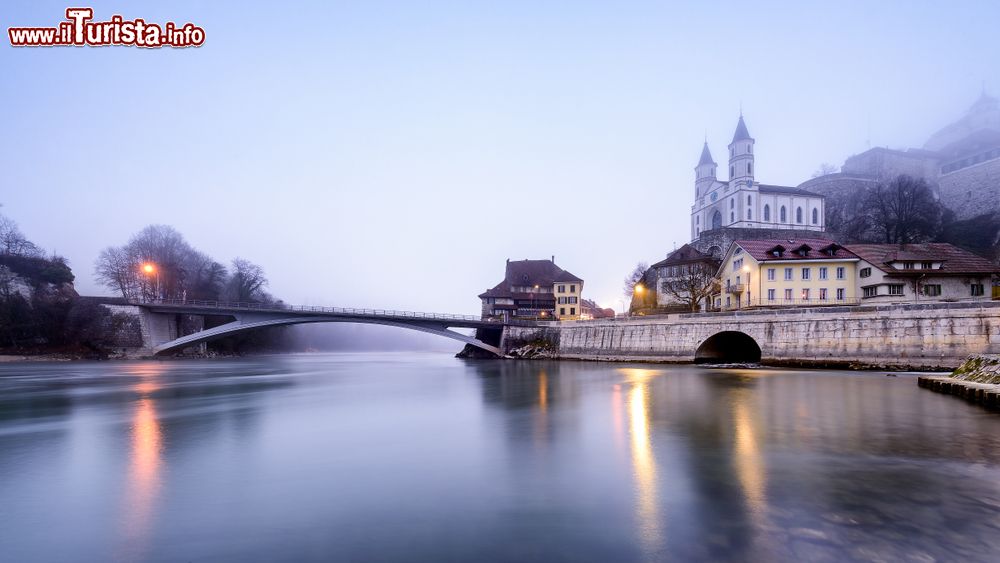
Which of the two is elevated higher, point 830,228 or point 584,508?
point 830,228

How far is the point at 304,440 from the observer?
13.7m

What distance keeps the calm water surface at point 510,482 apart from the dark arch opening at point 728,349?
941 inches

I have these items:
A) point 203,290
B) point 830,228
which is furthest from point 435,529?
point 830,228

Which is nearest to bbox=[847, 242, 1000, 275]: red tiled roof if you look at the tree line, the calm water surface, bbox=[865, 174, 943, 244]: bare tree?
the tree line

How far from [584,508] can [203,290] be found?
81840 millimetres

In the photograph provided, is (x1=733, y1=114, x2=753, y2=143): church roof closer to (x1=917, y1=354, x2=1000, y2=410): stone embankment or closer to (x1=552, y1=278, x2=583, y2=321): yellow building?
→ (x1=552, y1=278, x2=583, y2=321): yellow building

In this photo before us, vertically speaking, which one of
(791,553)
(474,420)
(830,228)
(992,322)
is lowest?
(474,420)

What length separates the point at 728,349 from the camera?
151ft

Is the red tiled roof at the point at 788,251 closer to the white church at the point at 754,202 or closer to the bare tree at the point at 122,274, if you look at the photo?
the white church at the point at 754,202

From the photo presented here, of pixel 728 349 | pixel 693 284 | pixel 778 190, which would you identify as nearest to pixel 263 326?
Answer: pixel 693 284

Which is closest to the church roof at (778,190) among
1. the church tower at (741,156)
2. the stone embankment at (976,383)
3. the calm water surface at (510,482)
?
the church tower at (741,156)

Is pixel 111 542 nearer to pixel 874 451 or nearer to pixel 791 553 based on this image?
pixel 791 553

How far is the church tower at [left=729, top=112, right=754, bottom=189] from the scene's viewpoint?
8506cm

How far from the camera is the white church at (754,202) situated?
260ft
